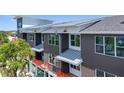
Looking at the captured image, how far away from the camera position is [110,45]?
3.41 metres

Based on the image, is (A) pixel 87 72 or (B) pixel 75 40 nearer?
(B) pixel 75 40

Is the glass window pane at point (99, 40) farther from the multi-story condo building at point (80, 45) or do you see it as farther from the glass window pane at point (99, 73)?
the glass window pane at point (99, 73)

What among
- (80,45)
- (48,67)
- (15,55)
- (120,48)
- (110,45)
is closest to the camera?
(15,55)

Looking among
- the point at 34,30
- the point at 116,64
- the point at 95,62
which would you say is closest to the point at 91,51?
the point at 95,62

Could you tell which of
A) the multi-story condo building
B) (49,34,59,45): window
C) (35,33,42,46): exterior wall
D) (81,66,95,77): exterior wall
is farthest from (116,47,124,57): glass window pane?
(35,33,42,46): exterior wall

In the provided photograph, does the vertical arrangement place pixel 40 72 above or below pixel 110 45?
below

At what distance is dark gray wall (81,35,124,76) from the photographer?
128 inches

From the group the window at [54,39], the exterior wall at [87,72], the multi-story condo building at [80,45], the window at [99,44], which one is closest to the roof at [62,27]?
the multi-story condo building at [80,45]

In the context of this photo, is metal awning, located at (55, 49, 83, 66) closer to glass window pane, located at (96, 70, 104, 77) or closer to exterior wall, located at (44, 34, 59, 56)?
exterior wall, located at (44, 34, 59, 56)

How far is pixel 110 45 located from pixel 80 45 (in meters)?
0.45

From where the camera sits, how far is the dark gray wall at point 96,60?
324 centimetres

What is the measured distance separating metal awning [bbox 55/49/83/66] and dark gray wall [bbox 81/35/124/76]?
87mm

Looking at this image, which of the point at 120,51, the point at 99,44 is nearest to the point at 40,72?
the point at 99,44

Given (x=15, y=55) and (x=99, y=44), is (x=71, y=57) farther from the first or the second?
(x=15, y=55)
